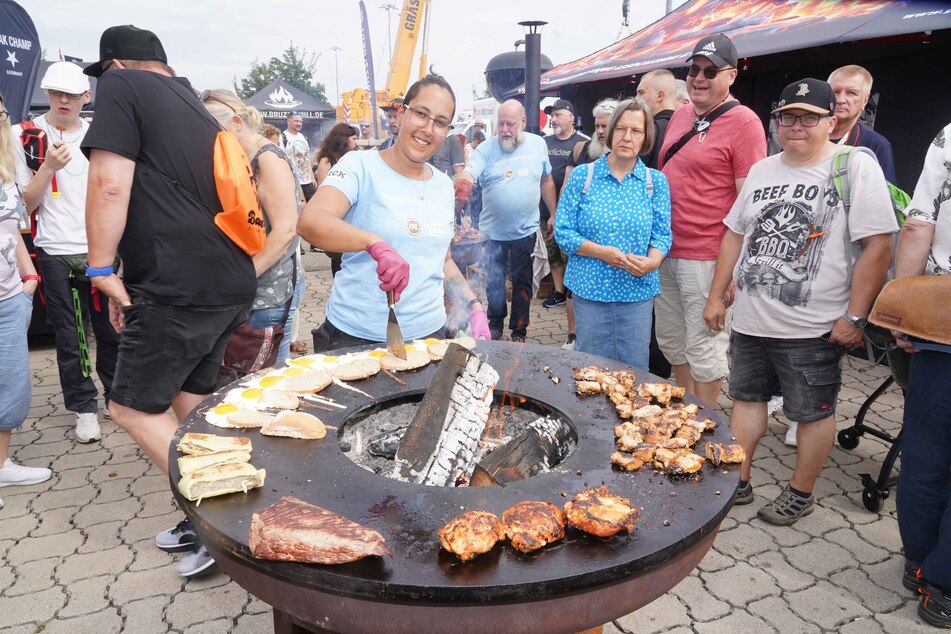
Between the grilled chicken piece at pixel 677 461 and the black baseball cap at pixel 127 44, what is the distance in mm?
2372

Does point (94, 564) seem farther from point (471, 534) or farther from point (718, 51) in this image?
point (718, 51)

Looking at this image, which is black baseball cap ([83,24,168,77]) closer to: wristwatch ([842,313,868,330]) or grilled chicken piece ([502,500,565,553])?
grilled chicken piece ([502,500,565,553])

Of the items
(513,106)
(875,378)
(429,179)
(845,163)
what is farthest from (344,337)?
(875,378)

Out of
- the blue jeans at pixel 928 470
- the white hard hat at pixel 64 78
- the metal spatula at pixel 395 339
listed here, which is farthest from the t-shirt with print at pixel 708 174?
the white hard hat at pixel 64 78

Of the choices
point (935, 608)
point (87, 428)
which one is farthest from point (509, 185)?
point (935, 608)

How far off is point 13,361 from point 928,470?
180 inches

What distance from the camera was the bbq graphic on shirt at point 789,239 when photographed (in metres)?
2.80

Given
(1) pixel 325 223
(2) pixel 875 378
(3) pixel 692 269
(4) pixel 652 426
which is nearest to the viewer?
(4) pixel 652 426

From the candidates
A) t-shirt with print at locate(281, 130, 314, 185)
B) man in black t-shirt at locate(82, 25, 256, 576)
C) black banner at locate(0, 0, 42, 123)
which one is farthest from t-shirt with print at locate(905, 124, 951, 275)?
t-shirt with print at locate(281, 130, 314, 185)

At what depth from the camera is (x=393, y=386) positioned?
2285mm

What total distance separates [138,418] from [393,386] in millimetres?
1036

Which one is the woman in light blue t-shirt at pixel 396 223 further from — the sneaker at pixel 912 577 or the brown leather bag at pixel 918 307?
the sneaker at pixel 912 577

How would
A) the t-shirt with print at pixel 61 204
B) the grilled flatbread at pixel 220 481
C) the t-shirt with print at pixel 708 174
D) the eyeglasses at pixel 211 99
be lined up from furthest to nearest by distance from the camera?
the t-shirt with print at pixel 61 204 < the t-shirt with print at pixel 708 174 < the eyeglasses at pixel 211 99 < the grilled flatbread at pixel 220 481

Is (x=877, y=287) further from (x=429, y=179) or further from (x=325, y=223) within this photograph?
(x=325, y=223)
